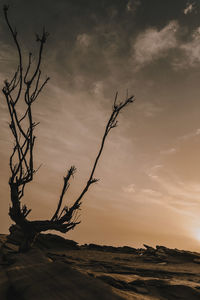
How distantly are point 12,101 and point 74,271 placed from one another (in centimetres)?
642

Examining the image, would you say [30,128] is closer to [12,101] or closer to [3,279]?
[12,101]

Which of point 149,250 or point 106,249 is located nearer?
point 149,250

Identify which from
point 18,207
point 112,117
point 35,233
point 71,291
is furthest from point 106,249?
point 71,291

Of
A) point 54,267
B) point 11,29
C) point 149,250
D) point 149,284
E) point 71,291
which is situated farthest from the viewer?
point 149,250

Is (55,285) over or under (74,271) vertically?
under

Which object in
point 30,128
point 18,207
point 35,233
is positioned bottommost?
point 35,233

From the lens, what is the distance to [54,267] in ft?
9.95

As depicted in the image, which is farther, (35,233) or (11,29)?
(35,233)

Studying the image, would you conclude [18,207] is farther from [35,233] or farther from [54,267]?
[54,267]

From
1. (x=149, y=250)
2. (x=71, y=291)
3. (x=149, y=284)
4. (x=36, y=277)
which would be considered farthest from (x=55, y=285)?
(x=149, y=250)

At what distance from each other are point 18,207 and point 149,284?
18.8 ft

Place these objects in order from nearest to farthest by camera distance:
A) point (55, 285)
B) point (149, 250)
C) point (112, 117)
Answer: point (55, 285), point (112, 117), point (149, 250)

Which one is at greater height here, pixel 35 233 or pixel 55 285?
pixel 35 233

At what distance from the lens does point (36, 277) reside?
280cm
